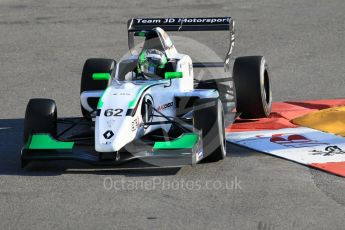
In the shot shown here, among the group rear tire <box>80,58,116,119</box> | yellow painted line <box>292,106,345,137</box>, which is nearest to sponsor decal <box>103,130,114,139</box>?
rear tire <box>80,58,116,119</box>

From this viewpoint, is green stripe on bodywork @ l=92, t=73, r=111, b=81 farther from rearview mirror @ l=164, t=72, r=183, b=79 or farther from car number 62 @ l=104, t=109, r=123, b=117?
car number 62 @ l=104, t=109, r=123, b=117

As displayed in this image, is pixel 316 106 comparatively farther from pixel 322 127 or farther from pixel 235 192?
pixel 235 192

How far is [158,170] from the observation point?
10.4m

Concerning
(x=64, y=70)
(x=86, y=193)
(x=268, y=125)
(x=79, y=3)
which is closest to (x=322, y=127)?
(x=268, y=125)

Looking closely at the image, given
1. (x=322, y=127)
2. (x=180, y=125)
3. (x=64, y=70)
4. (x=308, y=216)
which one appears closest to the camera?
(x=308, y=216)

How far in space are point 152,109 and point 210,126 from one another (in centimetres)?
77

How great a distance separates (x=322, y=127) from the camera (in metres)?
12.1

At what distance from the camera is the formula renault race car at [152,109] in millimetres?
10250

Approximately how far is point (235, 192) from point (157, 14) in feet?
35.3

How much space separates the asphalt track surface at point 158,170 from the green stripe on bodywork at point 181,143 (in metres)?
0.27

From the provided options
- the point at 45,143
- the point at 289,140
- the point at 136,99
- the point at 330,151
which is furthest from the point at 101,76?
the point at 330,151

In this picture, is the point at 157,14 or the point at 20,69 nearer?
the point at 20,69

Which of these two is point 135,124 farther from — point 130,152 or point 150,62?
point 150,62

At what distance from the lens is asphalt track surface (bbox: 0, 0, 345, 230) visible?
8.80 meters
